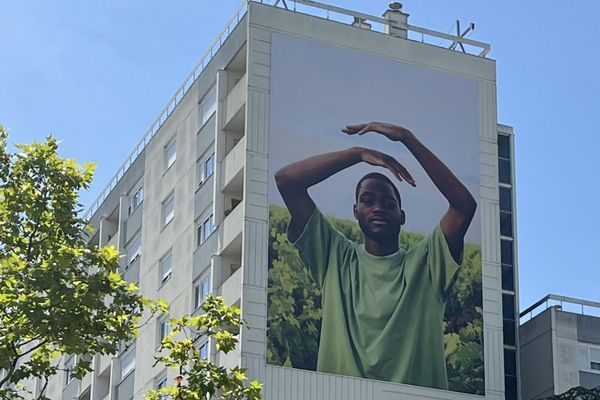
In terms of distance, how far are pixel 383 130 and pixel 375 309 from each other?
6.92 m

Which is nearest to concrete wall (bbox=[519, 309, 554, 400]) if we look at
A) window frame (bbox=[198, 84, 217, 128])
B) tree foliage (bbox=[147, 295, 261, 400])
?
window frame (bbox=[198, 84, 217, 128])

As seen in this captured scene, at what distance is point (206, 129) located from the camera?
58500 mm

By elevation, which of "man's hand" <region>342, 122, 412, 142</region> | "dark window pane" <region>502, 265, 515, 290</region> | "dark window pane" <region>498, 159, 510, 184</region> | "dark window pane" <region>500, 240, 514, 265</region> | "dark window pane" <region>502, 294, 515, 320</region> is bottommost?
"dark window pane" <region>502, 294, 515, 320</region>

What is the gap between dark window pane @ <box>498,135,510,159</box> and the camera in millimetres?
62344

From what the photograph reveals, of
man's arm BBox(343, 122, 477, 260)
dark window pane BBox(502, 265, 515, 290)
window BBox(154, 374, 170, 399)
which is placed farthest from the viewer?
dark window pane BBox(502, 265, 515, 290)

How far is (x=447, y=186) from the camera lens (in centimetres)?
5781

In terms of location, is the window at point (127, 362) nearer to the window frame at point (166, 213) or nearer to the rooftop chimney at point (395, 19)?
the window frame at point (166, 213)

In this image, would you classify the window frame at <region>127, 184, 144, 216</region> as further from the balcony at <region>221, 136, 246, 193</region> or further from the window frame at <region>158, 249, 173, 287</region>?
the balcony at <region>221, 136, 246, 193</region>

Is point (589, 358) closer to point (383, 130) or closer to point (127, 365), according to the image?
point (383, 130)

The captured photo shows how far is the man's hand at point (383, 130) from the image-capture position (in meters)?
56.6

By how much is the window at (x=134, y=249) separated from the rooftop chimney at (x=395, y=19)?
13928 millimetres

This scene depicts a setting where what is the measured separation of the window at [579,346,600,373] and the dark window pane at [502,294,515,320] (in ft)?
9.67

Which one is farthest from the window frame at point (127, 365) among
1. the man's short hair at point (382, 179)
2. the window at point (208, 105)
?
the man's short hair at point (382, 179)

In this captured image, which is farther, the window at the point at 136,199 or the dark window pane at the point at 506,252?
the window at the point at 136,199
